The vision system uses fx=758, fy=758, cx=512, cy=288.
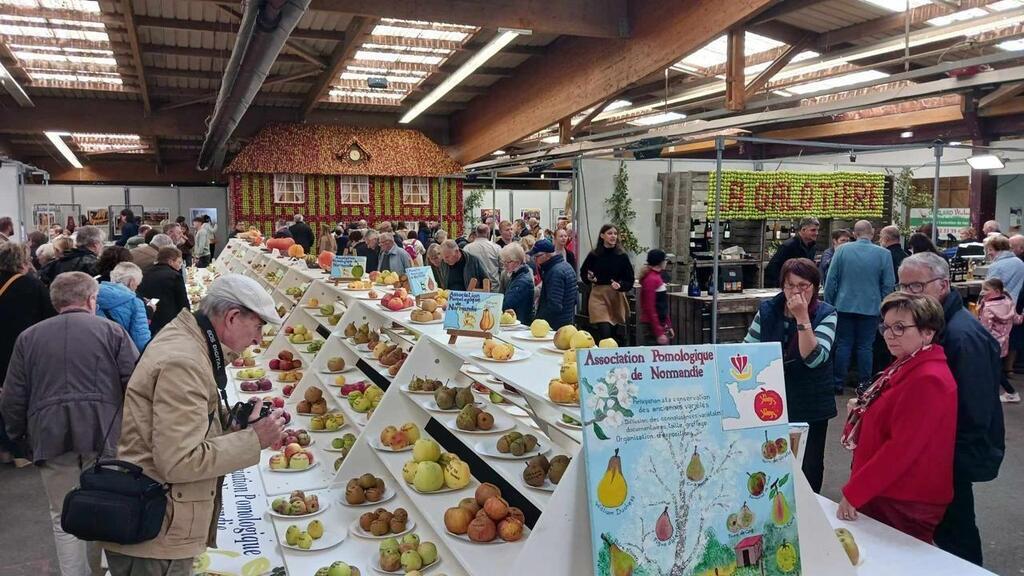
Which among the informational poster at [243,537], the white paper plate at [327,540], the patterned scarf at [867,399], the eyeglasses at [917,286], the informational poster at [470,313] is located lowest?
the informational poster at [243,537]

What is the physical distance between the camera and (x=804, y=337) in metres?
3.70

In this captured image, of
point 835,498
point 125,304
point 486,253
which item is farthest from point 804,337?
point 486,253

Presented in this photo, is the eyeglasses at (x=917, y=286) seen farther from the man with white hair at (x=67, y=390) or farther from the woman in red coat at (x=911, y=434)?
the man with white hair at (x=67, y=390)

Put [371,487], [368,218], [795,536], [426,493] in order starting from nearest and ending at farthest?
[795,536] < [426,493] < [371,487] < [368,218]

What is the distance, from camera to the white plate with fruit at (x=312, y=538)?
3.38 m

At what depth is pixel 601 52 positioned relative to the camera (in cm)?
1123

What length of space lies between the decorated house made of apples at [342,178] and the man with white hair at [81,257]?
35.6ft

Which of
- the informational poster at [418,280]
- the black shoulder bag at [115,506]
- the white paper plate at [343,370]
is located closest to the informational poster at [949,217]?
the informational poster at [418,280]

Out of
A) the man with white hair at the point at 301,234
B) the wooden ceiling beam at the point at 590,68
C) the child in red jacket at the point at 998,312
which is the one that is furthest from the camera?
the man with white hair at the point at 301,234

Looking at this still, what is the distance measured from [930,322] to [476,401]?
215cm

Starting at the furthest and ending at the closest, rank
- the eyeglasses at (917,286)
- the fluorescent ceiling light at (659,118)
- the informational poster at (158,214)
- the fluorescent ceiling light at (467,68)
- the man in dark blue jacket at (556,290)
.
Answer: the informational poster at (158,214)
the fluorescent ceiling light at (659,118)
the fluorescent ceiling light at (467,68)
the man in dark blue jacket at (556,290)
the eyeglasses at (917,286)

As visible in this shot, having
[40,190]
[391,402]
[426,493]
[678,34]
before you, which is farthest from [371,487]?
[40,190]

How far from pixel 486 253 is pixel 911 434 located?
7075 millimetres

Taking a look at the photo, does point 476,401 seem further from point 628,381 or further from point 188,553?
point 628,381
